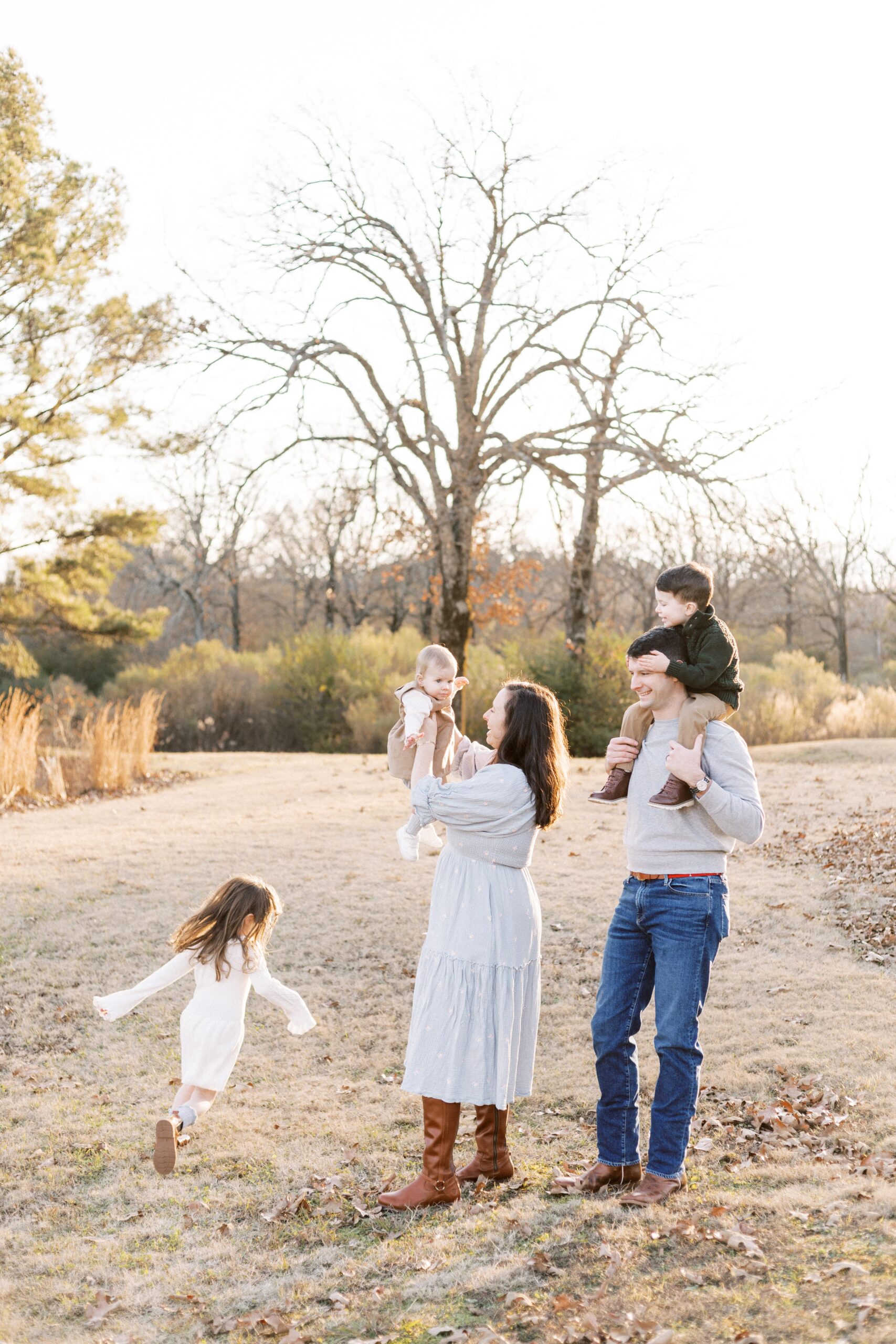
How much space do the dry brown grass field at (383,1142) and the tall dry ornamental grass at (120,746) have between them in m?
4.85

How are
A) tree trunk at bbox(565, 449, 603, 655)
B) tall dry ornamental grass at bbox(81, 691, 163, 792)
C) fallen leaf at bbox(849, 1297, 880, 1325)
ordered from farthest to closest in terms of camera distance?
tree trunk at bbox(565, 449, 603, 655)
tall dry ornamental grass at bbox(81, 691, 163, 792)
fallen leaf at bbox(849, 1297, 880, 1325)

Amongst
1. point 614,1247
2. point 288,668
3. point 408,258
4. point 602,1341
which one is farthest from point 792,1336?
point 288,668

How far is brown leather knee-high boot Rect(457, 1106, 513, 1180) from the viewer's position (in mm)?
4082

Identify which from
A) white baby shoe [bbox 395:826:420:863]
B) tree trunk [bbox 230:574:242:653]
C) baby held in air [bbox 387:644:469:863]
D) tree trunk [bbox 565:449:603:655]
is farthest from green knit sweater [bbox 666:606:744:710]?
tree trunk [bbox 230:574:242:653]

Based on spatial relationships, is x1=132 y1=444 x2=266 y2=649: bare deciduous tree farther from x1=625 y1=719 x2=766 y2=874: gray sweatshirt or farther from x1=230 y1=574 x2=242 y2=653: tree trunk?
x1=625 y1=719 x2=766 y2=874: gray sweatshirt

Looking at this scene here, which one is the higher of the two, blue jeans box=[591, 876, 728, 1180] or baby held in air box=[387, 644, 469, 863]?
baby held in air box=[387, 644, 469, 863]

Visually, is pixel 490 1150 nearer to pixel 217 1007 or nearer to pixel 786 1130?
pixel 217 1007

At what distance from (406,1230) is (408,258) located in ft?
51.0

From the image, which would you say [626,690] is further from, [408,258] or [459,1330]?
[459,1330]

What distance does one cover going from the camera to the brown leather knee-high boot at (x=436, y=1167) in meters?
3.79

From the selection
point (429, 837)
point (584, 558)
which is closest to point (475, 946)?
point (429, 837)

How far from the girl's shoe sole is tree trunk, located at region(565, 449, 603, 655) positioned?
12.3 m

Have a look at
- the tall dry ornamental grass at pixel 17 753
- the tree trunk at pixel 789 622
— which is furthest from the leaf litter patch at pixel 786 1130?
the tree trunk at pixel 789 622

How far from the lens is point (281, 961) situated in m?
7.52
